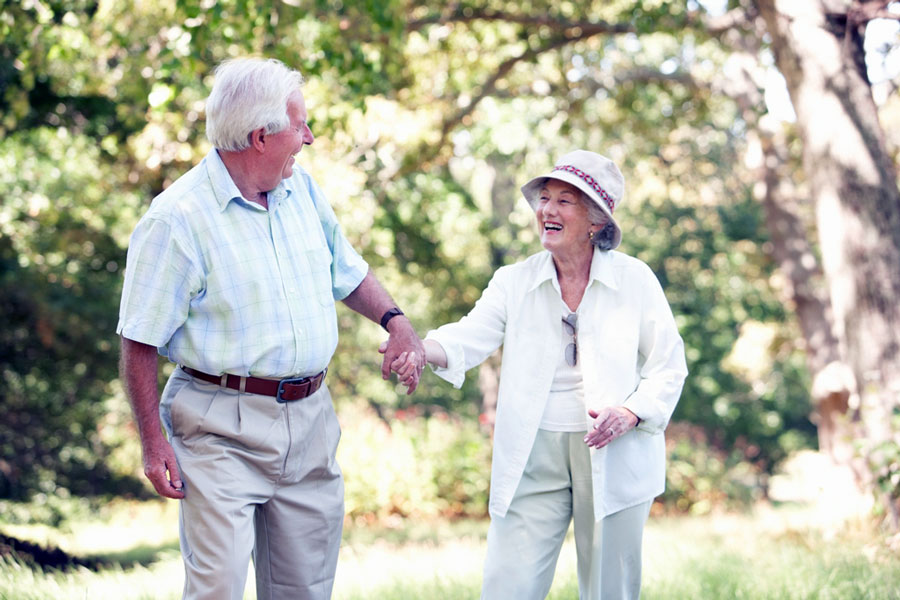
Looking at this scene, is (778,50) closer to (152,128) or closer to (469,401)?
(152,128)

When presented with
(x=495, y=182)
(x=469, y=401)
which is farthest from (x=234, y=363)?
(x=469, y=401)

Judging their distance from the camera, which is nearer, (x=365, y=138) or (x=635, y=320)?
(x=635, y=320)

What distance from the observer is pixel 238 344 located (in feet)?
9.98

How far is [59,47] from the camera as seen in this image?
7473mm

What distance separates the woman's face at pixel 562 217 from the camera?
3.58m

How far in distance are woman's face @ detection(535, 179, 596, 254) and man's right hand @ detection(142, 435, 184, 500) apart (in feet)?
4.95

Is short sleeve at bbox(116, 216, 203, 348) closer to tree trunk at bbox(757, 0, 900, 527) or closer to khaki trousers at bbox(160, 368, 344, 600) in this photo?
khaki trousers at bbox(160, 368, 344, 600)

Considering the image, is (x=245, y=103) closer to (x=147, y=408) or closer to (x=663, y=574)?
(x=147, y=408)

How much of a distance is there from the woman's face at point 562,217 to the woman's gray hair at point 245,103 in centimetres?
104

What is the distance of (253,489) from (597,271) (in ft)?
4.82

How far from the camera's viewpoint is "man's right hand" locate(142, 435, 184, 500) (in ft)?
9.70

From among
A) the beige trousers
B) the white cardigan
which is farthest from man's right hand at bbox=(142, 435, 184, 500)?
the beige trousers

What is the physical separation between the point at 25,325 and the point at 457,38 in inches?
251

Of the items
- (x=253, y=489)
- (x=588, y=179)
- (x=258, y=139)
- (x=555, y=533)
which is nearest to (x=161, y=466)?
(x=253, y=489)
